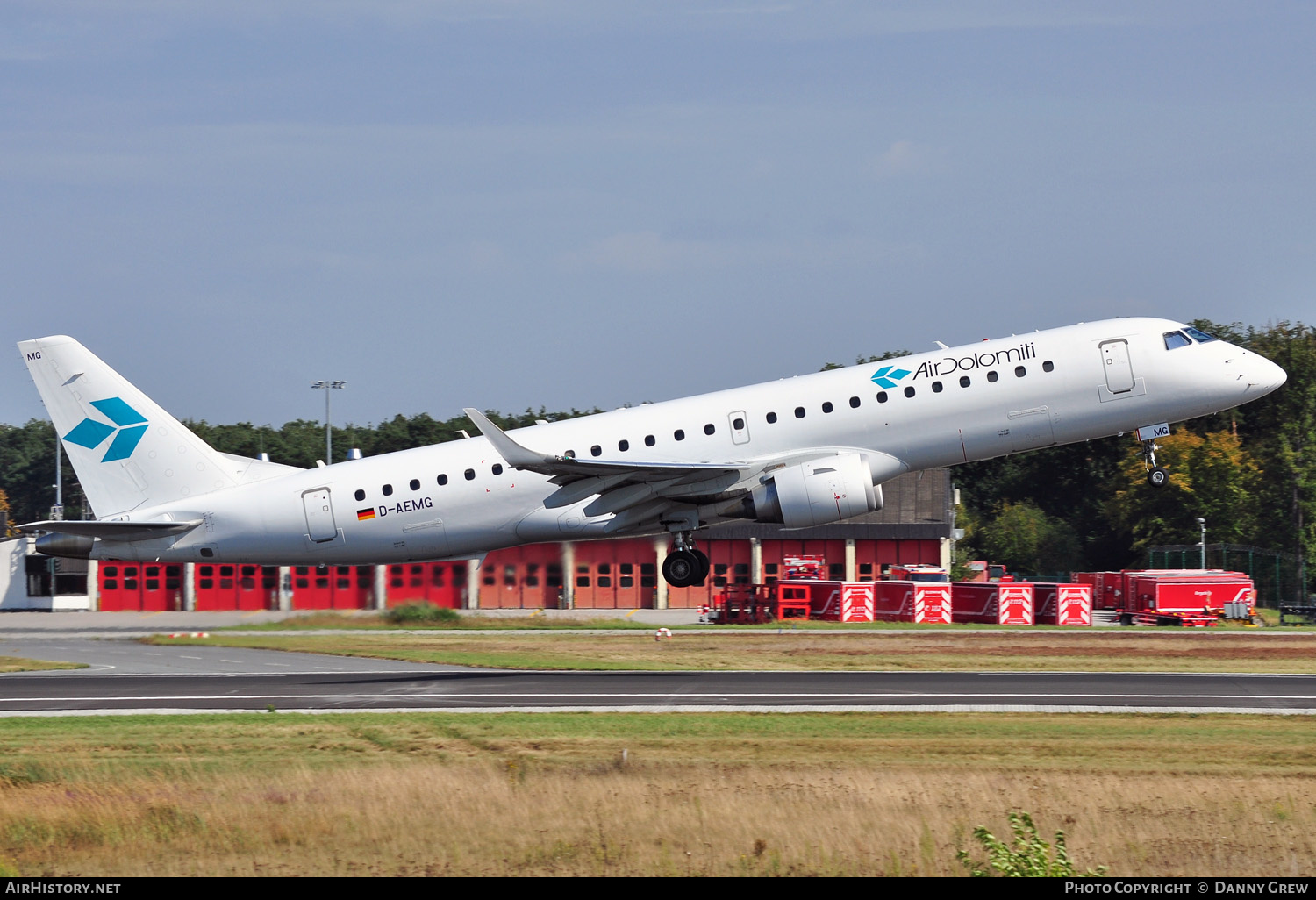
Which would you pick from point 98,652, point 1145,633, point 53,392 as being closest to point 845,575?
point 1145,633

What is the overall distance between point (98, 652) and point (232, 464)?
10285 millimetres

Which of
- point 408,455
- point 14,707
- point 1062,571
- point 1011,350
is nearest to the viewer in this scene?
point 14,707

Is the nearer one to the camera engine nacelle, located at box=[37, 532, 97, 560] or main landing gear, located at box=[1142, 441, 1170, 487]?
main landing gear, located at box=[1142, 441, 1170, 487]

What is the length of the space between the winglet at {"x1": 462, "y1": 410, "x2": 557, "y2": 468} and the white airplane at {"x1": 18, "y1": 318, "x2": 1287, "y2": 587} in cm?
5

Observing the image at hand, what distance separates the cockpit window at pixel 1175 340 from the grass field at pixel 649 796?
31.9 ft

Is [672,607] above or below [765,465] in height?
below

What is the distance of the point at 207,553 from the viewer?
34.6 m

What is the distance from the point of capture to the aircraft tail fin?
115 feet

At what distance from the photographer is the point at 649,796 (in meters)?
16.8

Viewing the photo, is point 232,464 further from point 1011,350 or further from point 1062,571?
point 1062,571

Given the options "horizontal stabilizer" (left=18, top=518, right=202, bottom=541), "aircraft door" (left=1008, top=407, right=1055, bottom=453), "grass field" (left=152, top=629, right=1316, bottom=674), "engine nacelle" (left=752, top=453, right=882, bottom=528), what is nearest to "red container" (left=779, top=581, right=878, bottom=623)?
"grass field" (left=152, top=629, right=1316, bottom=674)

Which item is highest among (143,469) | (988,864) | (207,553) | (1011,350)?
(1011,350)

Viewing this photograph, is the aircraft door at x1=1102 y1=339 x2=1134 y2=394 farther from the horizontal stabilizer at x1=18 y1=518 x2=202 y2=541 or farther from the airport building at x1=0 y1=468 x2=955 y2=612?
the horizontal stabilizer at x1=18 y1=518 x2=202 y2=541

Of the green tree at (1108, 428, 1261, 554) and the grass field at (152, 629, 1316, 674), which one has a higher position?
the green tree at (1108, 428, 1261, 554)
